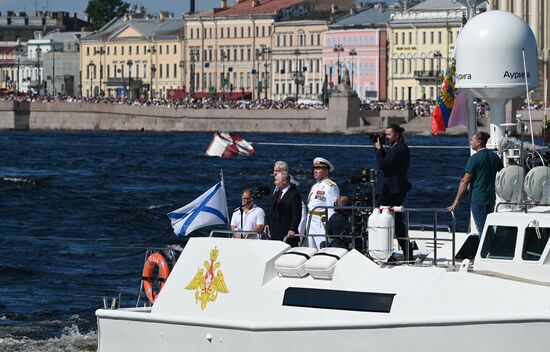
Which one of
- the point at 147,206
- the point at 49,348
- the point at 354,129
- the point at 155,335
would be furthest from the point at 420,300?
the point at 354,129

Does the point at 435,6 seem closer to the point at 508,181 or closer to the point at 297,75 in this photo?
the point at 297,75

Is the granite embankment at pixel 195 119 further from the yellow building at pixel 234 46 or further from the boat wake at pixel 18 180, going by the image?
the boat wake at pixel 18 180

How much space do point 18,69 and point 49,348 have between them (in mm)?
155886

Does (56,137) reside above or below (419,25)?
below

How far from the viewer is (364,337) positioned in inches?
438

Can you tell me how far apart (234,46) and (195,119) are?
3389 cm

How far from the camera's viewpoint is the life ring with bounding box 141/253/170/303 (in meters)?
13.1

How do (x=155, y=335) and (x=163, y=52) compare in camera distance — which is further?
(x=163, y=52)

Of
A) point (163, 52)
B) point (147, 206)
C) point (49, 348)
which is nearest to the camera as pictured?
point (49, 348)

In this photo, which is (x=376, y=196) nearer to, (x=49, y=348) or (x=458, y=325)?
(x=458, y=325)

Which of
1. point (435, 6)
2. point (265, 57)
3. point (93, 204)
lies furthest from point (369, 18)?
point (93, 204)

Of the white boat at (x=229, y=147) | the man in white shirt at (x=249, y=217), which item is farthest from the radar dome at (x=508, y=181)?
the white boat at (x=229, y=147)

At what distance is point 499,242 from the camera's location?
11.3 m

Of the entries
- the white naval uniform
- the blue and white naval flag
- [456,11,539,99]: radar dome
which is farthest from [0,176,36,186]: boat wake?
[456,11,539,99]: radar dome
